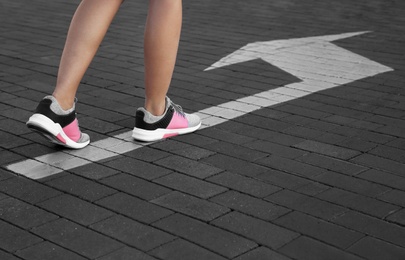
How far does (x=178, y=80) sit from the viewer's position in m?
4.98

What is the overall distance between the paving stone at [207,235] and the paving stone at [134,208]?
5 centimetres

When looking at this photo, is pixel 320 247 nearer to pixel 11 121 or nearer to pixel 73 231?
pixel 73 231

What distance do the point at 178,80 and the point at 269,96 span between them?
2.35 feet

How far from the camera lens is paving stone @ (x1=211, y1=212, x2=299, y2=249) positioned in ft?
8.45

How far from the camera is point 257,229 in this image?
8.76 ft

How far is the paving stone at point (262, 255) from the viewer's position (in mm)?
2443

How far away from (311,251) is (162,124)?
4.62 feet

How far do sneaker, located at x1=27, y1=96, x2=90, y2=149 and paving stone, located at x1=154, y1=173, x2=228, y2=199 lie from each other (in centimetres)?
57

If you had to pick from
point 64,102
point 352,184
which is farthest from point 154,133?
point 352,184

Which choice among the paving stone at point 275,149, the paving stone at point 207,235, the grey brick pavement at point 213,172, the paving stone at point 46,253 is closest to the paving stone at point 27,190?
the grey brick pavement at point 213,172

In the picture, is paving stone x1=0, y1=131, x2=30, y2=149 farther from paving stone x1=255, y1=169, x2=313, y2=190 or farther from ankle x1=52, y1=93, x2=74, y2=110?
paving stone x1=255, y1=169, x2=313, y2=190

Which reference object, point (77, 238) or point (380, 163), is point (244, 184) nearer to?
point (380, 163)

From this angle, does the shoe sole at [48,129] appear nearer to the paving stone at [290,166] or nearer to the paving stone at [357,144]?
the paving stone at [290,166]

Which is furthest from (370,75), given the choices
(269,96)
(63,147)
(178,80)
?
(63,147)
